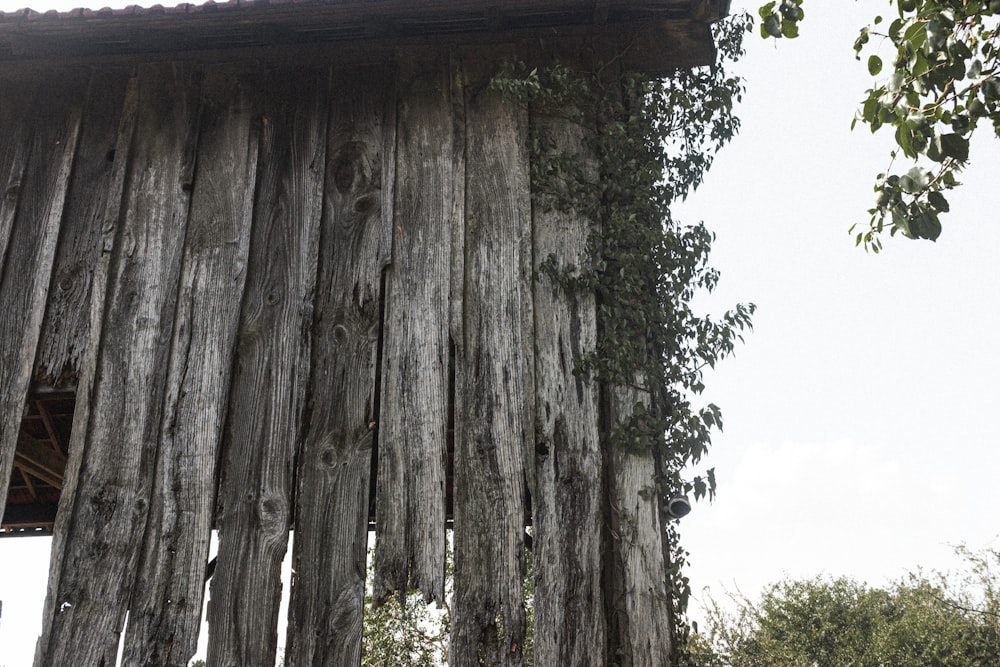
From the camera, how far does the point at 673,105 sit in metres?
5.37

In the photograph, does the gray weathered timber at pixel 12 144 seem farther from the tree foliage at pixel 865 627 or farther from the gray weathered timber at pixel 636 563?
the tree foliage at pixel 865 627

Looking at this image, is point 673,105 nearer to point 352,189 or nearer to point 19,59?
point 352,189

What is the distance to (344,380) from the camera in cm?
474

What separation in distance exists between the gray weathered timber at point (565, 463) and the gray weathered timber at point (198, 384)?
5.28ft

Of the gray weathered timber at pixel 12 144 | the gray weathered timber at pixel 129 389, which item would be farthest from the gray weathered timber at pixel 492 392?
the gray weathered timber at pixel 12 144

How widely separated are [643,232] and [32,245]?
3457mm

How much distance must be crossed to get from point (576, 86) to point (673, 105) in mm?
576

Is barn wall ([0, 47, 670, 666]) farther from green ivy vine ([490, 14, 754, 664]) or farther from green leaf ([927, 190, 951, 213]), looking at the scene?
green leaf ([927, 190, 951, 213])

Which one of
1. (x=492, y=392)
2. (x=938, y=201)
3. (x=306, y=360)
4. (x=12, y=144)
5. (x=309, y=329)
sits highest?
(x=12, y=144)

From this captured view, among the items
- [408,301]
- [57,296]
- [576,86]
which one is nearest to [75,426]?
[57,296]

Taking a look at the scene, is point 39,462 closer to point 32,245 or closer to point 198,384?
point 32,245

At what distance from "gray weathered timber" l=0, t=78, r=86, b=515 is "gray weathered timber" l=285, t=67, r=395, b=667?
5.22 feet

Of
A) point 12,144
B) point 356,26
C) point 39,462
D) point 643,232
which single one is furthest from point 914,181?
point 39,462

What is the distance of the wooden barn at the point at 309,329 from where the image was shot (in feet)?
14.2
